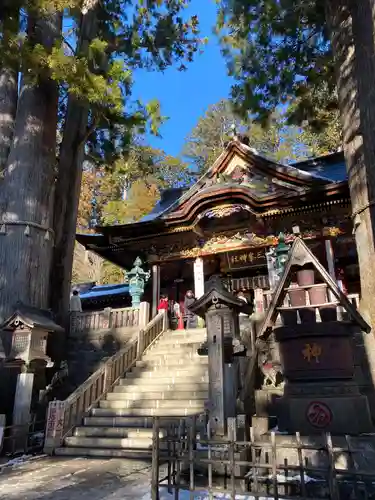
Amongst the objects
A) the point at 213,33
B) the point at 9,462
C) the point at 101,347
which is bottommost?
the point at 9,462

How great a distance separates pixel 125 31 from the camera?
1469 cm

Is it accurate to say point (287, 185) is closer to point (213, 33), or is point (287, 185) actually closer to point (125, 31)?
point (213, 33)

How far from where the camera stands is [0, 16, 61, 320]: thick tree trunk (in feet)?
35.5

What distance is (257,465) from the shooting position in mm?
3986

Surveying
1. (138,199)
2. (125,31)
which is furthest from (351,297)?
(138,199)

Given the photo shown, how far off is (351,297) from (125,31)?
40.9 ft

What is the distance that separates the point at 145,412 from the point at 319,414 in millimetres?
4468

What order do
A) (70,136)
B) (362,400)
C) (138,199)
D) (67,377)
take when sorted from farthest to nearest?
(138,199) < (70,136) < (67,377) < (362,400)

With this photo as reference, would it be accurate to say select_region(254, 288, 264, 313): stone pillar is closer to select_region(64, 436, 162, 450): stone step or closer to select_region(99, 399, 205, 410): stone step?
select_region(99, 399, 205, 410): stone step

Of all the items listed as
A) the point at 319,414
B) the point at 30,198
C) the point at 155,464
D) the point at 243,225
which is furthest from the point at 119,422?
the point at 243,225

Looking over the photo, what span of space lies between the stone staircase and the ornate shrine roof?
17.5ft

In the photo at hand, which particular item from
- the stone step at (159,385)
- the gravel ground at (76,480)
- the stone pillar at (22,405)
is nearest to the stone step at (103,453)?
the gravel ground at (76,480)

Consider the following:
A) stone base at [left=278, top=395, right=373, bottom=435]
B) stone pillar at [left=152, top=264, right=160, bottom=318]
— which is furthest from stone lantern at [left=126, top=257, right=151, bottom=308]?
stone base at [left=278, top=395, right=373, bottom=435]

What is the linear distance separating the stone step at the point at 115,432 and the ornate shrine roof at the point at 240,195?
852 centimetres
